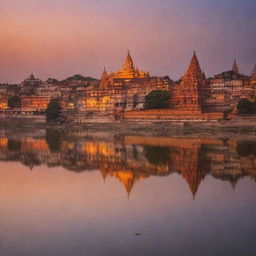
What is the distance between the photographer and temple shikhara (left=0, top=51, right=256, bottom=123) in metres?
51.1

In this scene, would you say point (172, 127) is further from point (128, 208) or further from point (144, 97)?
point (128, 208)

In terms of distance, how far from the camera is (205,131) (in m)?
42.0

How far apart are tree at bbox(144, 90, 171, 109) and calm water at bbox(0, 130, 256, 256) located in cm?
3406

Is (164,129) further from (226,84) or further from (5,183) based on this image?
(5,183)

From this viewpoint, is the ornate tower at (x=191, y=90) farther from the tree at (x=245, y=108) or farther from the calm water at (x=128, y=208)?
the calm water at (x=128, y=208)

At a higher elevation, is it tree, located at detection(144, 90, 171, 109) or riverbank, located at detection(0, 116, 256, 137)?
tree, located at detection(144, 90, 171, 109)

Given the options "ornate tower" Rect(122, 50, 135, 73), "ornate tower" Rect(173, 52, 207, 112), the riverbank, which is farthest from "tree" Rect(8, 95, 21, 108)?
"ornate tower" Rect(173, 52, 207, 112)

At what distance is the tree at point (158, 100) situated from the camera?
54.0 m

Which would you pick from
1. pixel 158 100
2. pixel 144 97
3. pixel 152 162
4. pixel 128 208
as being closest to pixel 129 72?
pixel 144 97

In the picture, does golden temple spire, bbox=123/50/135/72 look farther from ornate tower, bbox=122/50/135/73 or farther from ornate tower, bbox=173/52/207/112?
ornate tower, bbox=173/52/207/112

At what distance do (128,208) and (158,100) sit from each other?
43.6 metres

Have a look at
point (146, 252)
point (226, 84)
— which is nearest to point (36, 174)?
point (146, 252)

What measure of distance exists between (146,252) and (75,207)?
3.66 m

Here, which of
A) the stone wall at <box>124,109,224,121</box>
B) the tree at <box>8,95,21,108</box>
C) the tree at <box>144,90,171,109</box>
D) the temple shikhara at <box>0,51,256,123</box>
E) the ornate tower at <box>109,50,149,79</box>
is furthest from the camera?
the ornate tower at <box>109,50,149,79</box>
